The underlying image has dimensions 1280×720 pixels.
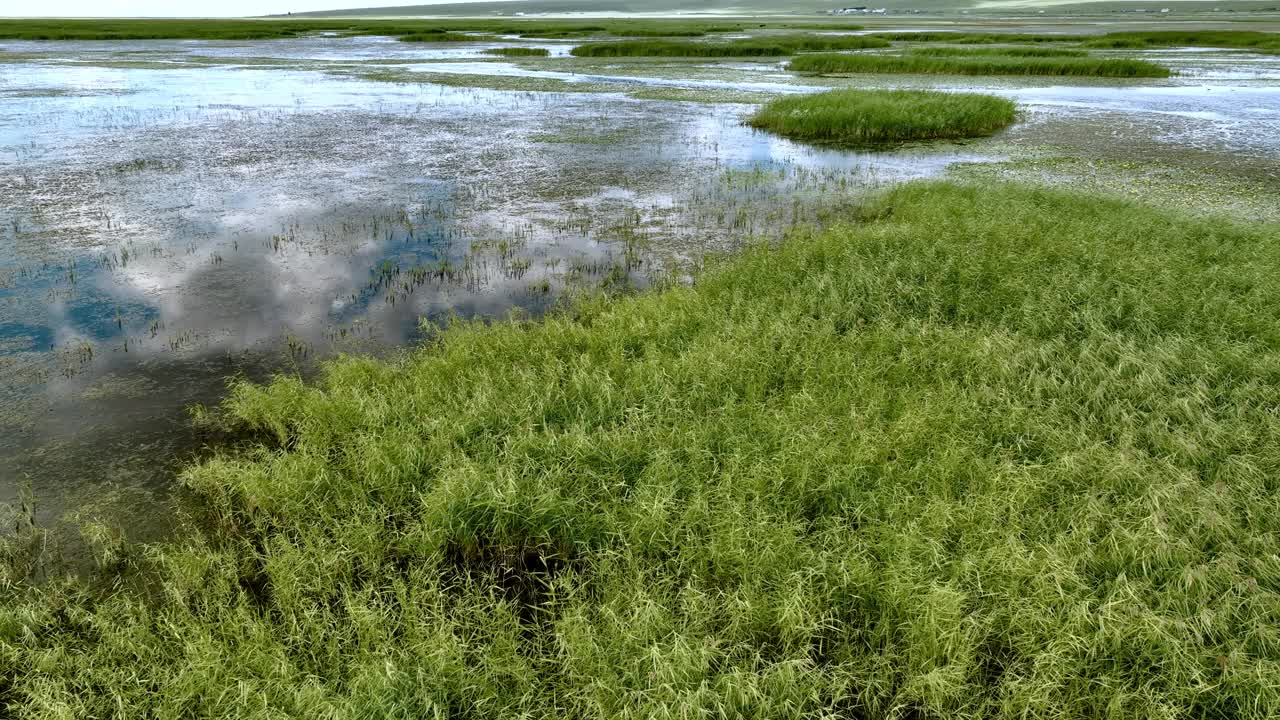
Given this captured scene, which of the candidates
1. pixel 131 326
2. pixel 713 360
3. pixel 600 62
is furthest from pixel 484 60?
pixel 713 360

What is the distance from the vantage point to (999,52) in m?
58.3

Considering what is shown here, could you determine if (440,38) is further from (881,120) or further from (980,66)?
(881,120)

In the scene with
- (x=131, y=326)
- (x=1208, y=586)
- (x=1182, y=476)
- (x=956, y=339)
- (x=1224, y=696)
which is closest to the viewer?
(x=1224, y=696)

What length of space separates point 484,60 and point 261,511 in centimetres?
5877

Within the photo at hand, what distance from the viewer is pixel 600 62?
188 ft

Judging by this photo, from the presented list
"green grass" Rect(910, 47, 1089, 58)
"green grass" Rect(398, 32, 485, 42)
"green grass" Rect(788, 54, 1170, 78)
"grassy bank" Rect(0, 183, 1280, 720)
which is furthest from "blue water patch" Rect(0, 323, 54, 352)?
"green grass" Rect(398, 32, 485, 42)

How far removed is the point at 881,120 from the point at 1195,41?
236 ft

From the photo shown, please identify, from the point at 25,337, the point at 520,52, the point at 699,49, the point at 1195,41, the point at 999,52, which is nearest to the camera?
the point at 25,337

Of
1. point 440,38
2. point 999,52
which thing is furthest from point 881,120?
point 440,38

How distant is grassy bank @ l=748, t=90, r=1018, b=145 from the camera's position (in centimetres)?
2705

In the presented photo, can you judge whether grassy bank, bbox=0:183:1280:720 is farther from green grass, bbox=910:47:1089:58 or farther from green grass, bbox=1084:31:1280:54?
green grass, bbox=1084:31:1280:54

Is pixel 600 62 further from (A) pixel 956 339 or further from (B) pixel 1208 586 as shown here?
(B) pixel 1208 586

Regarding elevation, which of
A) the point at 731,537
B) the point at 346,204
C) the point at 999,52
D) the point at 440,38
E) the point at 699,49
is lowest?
the point at 731,537

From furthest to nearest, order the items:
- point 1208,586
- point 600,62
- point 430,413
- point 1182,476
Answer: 1. point 600,62
2. point 430,413
3. point 1182,476
4. point 1208,586
